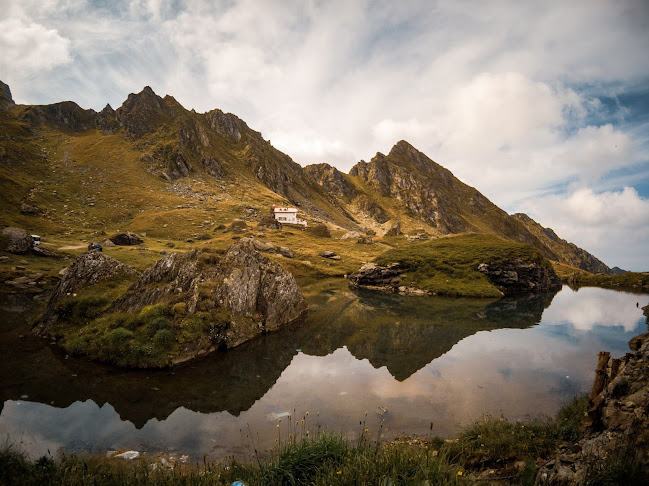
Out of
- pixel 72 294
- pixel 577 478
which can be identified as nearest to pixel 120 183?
pixel 72 294

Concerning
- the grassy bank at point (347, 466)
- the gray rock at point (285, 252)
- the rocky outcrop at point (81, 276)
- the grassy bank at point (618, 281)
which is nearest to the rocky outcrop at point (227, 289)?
the rocky outcrop at point (81, 276)

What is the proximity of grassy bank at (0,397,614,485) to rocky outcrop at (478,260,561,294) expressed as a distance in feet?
211

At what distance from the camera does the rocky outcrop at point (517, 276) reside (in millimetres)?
71125

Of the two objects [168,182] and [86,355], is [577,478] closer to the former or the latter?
[86,355]

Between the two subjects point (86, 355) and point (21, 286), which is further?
point (21, 286)

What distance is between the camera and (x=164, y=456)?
44.4 ft

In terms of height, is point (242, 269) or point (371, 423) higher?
point (242, 269)

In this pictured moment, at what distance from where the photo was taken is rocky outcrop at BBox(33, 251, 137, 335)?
1112 inches

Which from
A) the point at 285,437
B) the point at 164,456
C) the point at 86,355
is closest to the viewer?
the point at 164,456

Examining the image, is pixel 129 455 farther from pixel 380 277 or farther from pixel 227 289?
pixel 380 277

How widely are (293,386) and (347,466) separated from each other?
13.9 metres

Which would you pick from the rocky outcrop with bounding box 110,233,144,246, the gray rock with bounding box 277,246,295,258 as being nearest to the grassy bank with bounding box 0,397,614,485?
the gray rock with bounding box 277,246,295,258

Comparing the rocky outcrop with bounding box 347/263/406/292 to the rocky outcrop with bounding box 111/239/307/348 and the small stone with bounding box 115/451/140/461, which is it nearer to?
the rocky outcrop with bounding box 111/239/307/348

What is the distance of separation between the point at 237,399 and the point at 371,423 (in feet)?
27.0
